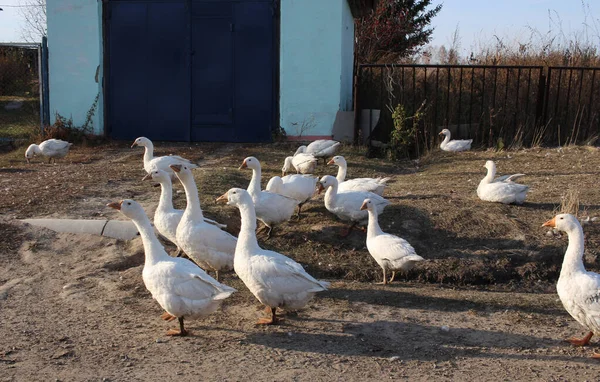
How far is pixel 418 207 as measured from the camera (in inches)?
306

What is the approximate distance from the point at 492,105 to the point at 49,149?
910 cm

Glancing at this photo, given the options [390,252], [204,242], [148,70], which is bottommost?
[390,252]

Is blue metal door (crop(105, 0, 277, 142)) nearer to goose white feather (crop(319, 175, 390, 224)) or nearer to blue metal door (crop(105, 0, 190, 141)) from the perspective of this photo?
blue metal door (crop(105, 0, 190, 141))

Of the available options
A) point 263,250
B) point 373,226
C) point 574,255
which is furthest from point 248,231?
point 574,255

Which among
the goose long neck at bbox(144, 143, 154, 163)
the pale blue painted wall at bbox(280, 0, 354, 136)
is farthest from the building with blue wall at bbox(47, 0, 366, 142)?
the goose long neck at bbox(144, 143, 154, 163)

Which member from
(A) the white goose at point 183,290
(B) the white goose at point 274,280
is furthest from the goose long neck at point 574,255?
(A) the white goose at point 183,290

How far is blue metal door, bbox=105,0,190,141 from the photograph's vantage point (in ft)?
43.2

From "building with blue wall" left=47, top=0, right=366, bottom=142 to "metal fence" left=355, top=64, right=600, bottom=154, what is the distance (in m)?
1.07

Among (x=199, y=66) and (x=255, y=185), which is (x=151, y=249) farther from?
(x=199, y=66)

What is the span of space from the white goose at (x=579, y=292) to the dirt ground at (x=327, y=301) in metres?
0.20

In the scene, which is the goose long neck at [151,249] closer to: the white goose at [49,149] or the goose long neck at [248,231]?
the goose long neck at [248,231]

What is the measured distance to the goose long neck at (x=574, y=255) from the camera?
4789 mm

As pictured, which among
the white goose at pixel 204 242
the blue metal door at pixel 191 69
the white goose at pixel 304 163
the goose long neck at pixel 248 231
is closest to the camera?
the goose long neck at pixel 248 231

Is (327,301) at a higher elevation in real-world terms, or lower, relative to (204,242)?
lower
